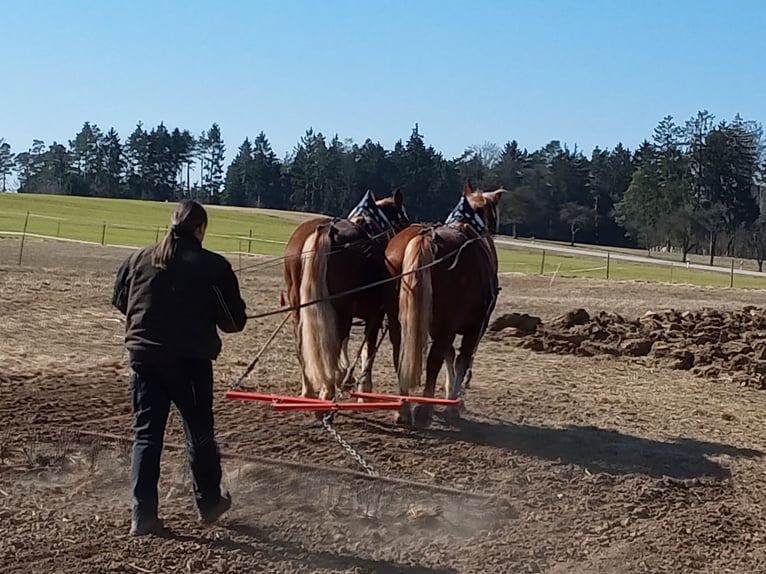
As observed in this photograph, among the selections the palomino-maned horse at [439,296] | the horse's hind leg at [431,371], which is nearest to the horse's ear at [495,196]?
the palomino-maned horse at [439,296]

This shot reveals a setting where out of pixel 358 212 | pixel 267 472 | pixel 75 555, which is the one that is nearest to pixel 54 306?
pixel 358 212

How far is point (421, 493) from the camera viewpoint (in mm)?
6031

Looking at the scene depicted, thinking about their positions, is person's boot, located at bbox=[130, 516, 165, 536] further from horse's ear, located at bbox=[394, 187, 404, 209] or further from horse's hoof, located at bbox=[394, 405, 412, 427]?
horse's ear, located at bbox=[394, 187, 404, 209]

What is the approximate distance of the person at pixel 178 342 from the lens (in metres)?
5.12

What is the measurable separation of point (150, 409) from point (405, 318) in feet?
9.35

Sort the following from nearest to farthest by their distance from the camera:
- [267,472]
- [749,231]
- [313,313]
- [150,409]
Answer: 1. [150,409]
2. [267,472]
3. [313,313]
4. [749,231]

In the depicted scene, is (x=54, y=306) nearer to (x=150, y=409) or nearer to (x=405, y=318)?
(x=405, y=318)

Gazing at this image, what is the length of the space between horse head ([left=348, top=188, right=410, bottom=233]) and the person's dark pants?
3.97m

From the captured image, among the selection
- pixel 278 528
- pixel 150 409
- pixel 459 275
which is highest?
pixel 459 275

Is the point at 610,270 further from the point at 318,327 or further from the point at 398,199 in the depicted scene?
the point at 318,327

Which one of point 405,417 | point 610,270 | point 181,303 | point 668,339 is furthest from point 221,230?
point 181,303

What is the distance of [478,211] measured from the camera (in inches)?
352

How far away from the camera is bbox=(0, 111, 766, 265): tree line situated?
6806cm

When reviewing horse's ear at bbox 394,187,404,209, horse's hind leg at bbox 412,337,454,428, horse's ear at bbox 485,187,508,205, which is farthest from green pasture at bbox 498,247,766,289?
horse's hind leg at bbox 412,337,454,428
